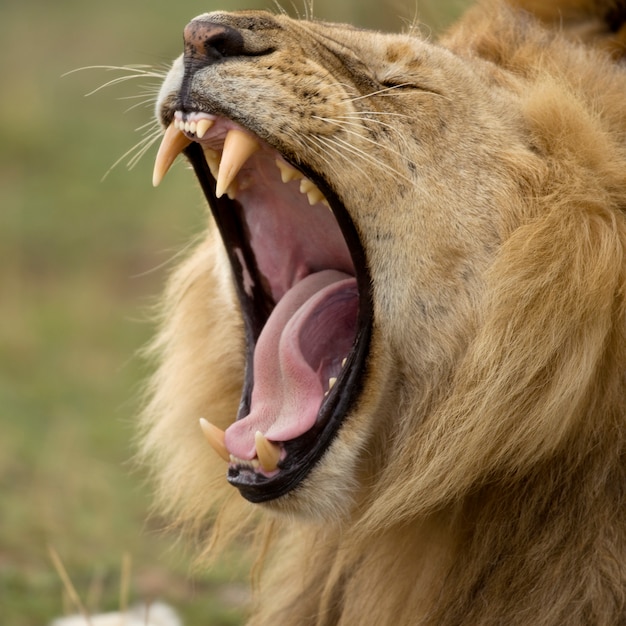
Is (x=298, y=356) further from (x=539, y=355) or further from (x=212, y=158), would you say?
(x=539, y=355)

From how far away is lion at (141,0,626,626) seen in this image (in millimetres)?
2400

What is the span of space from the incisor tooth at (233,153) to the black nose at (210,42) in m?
0.15

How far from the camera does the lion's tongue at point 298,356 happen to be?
8.80 feet

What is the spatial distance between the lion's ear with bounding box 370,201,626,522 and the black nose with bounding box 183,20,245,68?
674 millimetres

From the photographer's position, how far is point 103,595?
4.04 meters

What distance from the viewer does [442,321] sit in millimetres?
2486

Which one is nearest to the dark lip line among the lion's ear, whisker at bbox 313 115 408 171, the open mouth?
the open mouth

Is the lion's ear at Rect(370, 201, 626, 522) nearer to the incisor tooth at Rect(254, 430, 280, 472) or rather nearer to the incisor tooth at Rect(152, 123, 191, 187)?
the incisor tooth at Rect(254, 430, 280, 472)

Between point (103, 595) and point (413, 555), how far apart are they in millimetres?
1733

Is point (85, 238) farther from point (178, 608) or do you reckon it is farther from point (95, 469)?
point (178, 608)

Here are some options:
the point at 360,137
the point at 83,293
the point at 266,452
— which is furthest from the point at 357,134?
the point at 83,293

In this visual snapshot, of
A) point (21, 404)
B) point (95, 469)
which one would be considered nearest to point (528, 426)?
point (95, 469)

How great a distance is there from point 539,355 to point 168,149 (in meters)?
0.90

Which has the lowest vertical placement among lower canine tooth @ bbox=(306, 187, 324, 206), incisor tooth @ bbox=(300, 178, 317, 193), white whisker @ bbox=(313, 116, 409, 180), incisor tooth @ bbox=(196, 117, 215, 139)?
lower canine tooth @ bbox=(306, 187, 324, 206)
